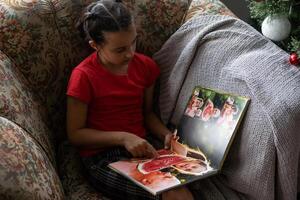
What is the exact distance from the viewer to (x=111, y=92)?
1.40 meters

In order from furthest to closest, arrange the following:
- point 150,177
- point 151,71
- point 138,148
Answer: point 151,71, point 138,148, point 150,177

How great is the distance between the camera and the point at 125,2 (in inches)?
61.4

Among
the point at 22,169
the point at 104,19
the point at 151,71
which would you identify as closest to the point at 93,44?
the point at 104,19

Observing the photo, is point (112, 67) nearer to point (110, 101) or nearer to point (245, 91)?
point (110, 101)

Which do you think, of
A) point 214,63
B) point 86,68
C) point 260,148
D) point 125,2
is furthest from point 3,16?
point 260,148

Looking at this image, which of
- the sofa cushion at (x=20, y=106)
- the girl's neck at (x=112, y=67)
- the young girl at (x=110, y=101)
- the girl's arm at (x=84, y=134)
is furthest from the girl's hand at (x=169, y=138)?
the sofa cushion at (x=20, y=106)

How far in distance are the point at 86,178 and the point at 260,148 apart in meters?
0.55

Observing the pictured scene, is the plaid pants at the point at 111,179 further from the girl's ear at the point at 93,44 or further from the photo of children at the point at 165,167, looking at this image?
the girl's ear at the point at 93,44

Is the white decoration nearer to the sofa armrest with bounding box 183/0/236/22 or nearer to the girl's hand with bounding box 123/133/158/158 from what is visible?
the sofa armrest with bounding box 183/0/236/22

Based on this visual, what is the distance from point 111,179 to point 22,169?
393 millimetres

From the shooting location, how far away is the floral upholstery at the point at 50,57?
122cm

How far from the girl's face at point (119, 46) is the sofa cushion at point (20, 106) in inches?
10.3

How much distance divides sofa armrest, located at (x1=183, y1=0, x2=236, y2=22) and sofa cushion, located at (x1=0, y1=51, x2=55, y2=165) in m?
0.62

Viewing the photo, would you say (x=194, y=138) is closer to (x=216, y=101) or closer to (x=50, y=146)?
(x=216, y=101)
